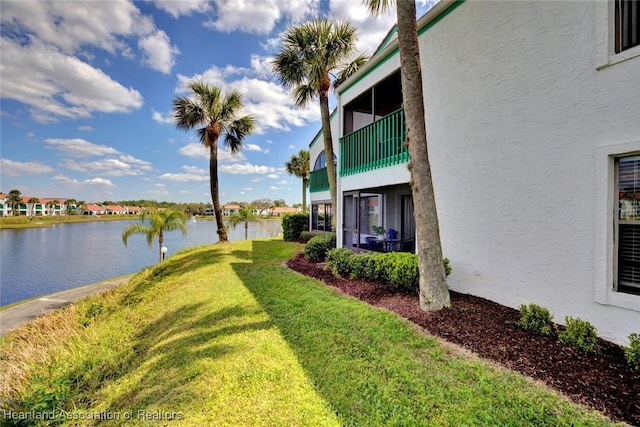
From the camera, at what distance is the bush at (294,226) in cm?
2008

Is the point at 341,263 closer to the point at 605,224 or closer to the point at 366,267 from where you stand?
the point at 366,267

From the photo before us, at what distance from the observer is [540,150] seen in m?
4.18

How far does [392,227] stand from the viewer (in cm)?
1122

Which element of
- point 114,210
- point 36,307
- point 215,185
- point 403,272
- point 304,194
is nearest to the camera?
point 403,272

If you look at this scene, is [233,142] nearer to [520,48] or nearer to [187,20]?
[187,20]

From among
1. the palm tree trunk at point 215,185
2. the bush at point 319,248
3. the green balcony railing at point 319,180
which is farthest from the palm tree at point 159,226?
the bush at point 319,248

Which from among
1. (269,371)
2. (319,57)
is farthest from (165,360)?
(319,57)

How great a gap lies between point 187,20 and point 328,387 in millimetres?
15398

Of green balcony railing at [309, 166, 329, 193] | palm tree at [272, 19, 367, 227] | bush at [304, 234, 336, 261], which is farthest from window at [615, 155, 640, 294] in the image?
green balcony railing at [309, 166, 329, 193]

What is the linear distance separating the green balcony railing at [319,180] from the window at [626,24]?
547 inches

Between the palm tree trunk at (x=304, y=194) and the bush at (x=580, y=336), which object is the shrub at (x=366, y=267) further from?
the palm tree trunk at (x=304, y=194)

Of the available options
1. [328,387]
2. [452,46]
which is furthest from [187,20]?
[328,387]

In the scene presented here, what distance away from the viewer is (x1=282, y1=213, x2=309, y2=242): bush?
790 inches

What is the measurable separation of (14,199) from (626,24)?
354 feet
